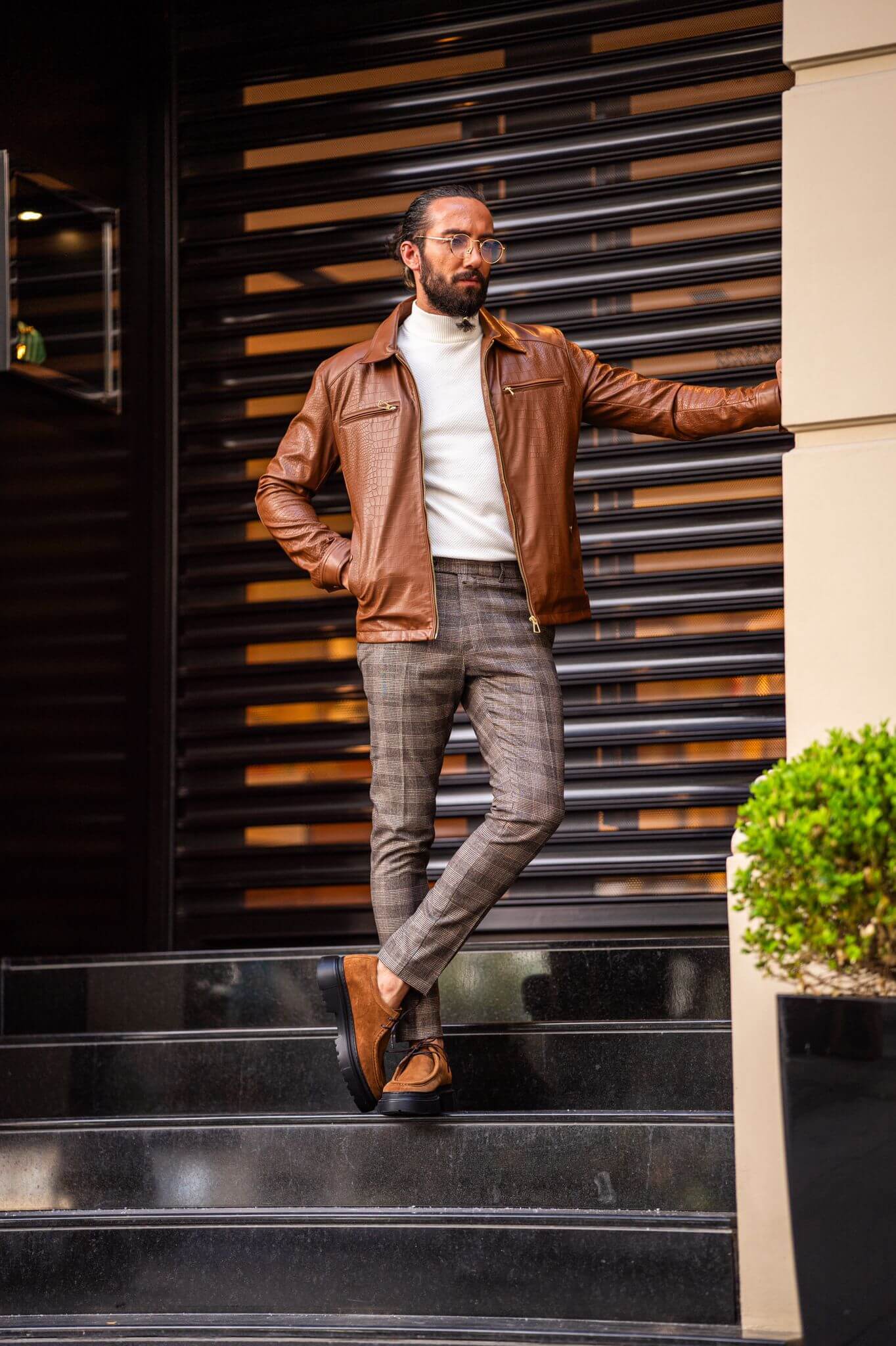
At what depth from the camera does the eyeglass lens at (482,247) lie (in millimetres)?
4477

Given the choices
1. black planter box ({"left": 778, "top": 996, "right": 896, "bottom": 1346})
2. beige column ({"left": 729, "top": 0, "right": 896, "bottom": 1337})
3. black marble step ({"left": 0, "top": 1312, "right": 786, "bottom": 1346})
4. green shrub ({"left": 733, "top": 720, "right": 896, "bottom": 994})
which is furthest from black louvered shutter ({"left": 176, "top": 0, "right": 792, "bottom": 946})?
black planter box ({"left": 778, "top": 996, "right": 896, "bottom": 1346})

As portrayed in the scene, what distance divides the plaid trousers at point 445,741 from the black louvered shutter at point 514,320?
185 cm

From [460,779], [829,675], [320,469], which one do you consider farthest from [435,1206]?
[460,779]

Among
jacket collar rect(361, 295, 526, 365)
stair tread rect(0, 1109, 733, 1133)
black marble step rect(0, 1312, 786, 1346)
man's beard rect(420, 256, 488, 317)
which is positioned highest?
man's beard rect(420, 256, 488, 317)

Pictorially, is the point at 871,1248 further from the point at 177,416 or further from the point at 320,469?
the point at 177,416

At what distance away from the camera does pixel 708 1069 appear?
456 centimetres

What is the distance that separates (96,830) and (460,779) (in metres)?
1.46

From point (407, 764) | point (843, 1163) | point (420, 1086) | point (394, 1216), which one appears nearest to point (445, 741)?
point (407, 764)

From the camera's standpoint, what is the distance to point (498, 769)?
442 cm

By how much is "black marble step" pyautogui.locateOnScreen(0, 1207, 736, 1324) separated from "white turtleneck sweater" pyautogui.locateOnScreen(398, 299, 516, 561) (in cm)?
174

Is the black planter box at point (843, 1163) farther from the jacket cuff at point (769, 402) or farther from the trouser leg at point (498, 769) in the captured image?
the jacket cuff at point (769, 402)

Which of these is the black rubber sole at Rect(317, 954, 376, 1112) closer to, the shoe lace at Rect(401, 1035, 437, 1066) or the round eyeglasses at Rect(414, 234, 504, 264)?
the shoe lace at Rect(401, 1035, 437, 1066)

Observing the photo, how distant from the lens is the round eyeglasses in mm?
4480

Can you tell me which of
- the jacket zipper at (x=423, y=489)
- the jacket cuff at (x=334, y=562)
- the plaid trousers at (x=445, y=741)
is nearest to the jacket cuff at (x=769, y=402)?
the plaid trousers at (x=445, y=741)
